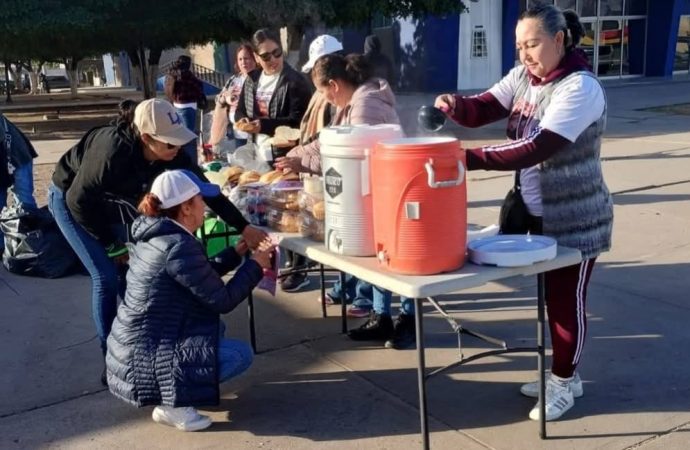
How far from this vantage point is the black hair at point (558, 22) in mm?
2916

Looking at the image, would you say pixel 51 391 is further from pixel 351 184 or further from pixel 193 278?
pixel 351 184

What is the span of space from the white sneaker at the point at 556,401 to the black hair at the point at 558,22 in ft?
4.67

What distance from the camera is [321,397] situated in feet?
12.2

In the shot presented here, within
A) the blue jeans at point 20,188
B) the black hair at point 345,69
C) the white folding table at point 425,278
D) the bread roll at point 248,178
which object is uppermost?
the black hair at point 345,69

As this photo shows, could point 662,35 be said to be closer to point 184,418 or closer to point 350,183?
point 350,183

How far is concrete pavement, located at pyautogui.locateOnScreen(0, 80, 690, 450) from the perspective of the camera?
3.29 meters

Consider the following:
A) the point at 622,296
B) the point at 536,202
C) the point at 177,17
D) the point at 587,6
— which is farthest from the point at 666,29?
the point at 536,202

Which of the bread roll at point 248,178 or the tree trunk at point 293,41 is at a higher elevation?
the tree trunk at point 293,41

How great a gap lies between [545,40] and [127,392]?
7.23 feet

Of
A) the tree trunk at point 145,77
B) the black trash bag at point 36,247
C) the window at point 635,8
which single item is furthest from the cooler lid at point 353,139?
the window at point 635,8

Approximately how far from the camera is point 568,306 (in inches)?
126

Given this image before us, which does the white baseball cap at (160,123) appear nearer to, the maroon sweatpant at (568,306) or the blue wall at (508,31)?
the maroon sweatpant at (568,306)

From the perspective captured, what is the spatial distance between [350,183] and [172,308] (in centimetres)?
94

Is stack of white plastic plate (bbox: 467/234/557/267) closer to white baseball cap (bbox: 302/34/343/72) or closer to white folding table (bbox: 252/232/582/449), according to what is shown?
white folding table (bbox: 252/232/582/449)
